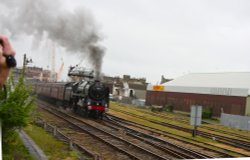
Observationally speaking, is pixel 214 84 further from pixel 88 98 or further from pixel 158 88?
pixel 88 98

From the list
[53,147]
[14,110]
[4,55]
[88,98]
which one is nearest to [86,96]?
[88,98]

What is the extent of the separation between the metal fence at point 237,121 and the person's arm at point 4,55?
34210 millimetres

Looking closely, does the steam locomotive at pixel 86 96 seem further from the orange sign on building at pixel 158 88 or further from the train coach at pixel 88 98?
the orange sign on building at pixel 158 88

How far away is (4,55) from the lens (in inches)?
90.2

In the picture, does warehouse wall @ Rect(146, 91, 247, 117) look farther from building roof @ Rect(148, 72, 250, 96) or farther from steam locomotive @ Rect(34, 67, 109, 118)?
steam locomotive @ Rect(34, 67, 109, 118)

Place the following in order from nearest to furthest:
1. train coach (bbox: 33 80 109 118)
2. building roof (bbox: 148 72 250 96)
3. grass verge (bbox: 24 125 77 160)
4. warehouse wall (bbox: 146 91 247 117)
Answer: grass verge (bbox: 24 125 77 160)
train coach (bbox: 33 80 109 118)
warehouse wall (bbox: 146 91 247 117)
building roof (bbox: 148 72 250 96)

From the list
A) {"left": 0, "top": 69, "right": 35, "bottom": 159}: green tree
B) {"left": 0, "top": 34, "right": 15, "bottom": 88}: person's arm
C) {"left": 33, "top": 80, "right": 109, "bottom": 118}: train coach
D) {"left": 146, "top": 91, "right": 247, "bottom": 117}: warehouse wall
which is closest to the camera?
{"left": 0, "top": 34, "right": 15, "bottom": 88}: person's arm

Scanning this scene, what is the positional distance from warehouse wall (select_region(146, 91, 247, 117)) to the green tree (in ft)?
125

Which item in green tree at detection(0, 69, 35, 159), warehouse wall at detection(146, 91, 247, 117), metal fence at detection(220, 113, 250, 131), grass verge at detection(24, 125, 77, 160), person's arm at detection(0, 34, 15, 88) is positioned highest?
person's arm at detection(0, 34, 15, 88)

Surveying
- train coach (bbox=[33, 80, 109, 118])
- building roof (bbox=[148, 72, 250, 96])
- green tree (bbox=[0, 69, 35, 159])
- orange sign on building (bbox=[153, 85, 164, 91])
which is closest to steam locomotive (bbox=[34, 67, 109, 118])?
train coach (bbox=[33, 80, 109, 118])

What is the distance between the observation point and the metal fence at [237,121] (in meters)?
34.4

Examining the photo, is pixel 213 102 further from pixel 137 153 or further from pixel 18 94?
pixel 18 94

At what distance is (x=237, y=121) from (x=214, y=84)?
14419 mm

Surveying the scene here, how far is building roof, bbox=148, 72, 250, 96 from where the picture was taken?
45062 millimetres
